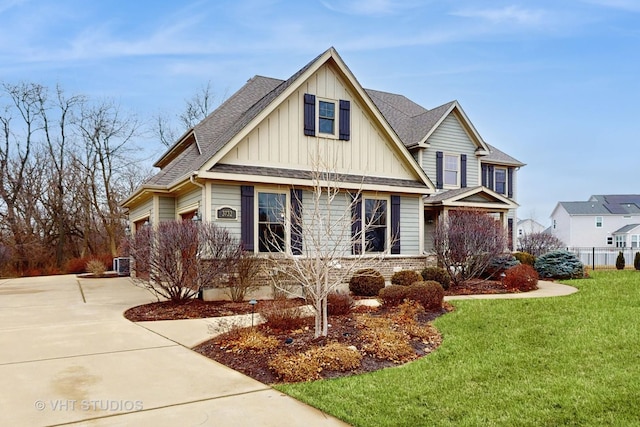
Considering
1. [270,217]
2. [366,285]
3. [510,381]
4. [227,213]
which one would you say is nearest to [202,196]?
[227,213]

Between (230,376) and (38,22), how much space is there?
455 inches

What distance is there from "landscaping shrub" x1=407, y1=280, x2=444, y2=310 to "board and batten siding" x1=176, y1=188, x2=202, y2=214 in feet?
20.6

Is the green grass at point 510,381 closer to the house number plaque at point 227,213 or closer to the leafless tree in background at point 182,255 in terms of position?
the leafless tree in background at point 182,255

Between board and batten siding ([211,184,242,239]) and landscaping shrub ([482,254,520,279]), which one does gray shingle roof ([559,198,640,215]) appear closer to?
landscaping shrub ([482,254,520,279])

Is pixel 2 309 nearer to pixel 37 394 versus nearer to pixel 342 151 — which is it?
pixel 37 394

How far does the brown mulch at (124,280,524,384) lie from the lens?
581 centimetres

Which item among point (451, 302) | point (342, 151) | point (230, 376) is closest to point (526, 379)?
point (230, 376)

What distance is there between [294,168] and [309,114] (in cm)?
164

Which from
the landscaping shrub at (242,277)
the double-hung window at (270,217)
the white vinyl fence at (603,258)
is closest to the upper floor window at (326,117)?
the double-hung window at (270,217)

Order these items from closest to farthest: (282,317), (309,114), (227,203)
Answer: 1. (282,317)
2. (227,203)
3. (309,114)

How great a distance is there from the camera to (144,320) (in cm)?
905

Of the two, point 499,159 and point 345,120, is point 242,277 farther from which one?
point 499,159

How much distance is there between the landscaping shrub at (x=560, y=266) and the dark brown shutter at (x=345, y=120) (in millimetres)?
8269

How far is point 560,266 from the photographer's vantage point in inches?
614
